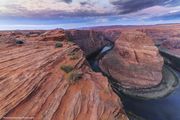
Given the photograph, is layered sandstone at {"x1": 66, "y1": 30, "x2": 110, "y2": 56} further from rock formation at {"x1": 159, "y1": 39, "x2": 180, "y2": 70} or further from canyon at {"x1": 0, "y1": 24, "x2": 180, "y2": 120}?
canyon at {"x1": 0, "y1": 24, "x2": 180, "y2": 120}

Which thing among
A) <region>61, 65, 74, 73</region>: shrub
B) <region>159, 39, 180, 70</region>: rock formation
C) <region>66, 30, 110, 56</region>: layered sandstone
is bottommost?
<region>159, 39, 180, 70</region>: rock formation

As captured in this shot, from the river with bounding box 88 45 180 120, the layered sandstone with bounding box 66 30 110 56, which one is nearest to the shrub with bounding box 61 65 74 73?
the river with bounding box 88 45 180 120

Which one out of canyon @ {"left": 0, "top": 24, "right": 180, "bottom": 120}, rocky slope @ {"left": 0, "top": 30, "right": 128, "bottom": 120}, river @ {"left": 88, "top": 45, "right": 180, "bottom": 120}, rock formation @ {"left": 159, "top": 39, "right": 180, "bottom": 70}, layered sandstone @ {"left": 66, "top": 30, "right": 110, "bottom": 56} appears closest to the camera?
rocky slope @ {"left": 0, "top": 30, "right": 128, "bottom": 120}

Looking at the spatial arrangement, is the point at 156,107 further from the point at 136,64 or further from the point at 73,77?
the point at 73,77

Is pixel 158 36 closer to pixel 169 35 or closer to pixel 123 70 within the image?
pixel 169 35

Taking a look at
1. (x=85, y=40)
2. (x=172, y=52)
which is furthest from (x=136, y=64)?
(x=172, y=52)

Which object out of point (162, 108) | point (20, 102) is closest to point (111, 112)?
point (20, 102)
